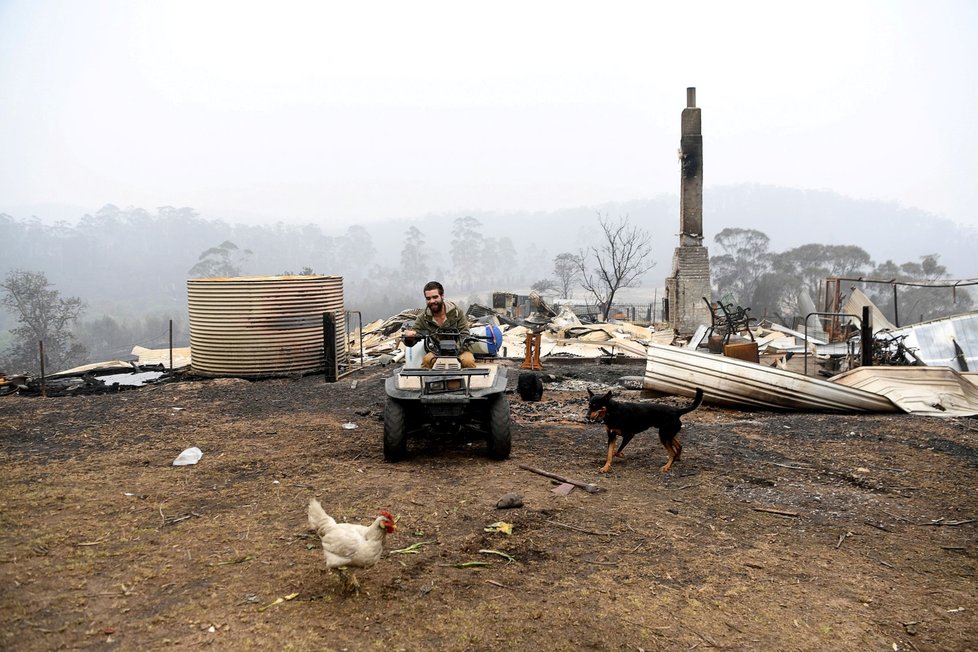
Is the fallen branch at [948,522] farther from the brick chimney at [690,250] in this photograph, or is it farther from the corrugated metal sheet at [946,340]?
the brick chimney at [690,250]

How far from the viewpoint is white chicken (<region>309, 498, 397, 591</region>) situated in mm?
3482

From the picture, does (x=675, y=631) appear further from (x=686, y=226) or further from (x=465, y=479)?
(x=686, y=226)

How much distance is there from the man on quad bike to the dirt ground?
3.20 ft

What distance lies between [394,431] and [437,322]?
1337mm

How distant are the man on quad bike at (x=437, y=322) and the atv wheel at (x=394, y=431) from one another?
532mm

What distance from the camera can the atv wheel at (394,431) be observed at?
6.06 metres

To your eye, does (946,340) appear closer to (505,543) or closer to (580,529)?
(580,529)

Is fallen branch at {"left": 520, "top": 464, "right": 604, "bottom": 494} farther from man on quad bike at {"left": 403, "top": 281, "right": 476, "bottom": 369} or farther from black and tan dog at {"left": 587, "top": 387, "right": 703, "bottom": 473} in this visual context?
man on quad bike at {"left": 403, "top": 281, "right": 476, "bottom": 369}

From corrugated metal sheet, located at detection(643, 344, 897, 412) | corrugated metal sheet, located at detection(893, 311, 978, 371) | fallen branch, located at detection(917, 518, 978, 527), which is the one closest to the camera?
fallen branch, located at detection(917, 518, 978, 527)

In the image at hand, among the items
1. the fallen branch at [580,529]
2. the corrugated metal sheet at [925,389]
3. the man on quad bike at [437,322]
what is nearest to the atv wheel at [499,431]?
the man on quad bike at [437,322]

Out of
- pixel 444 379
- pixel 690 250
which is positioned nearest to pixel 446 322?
pixel 444 379

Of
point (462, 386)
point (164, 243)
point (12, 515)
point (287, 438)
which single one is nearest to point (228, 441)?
Answer: point (287, 438)

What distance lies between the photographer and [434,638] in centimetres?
318

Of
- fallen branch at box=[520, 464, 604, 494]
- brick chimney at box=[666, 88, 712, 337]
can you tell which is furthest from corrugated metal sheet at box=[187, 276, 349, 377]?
brick chimney at box=[666, 88, 712, 337]
